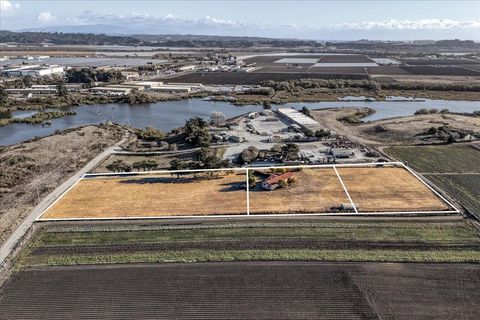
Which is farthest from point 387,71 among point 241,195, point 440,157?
point 241,195

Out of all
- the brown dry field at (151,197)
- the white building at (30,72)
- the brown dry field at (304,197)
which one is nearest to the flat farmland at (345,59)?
the white building at (30,72)

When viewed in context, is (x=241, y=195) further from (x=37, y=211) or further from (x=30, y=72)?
(x=30, y=72)

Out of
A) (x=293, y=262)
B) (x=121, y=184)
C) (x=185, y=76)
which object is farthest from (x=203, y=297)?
(x=185, y=76)

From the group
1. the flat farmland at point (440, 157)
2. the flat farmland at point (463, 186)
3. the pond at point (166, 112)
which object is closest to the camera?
the flat farmland at point (463, 186)

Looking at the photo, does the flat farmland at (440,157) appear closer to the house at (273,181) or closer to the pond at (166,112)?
the house at (273,181)

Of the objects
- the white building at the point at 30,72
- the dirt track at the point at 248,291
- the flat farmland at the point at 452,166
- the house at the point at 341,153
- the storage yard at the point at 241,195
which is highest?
the white building at the point at 30,72
